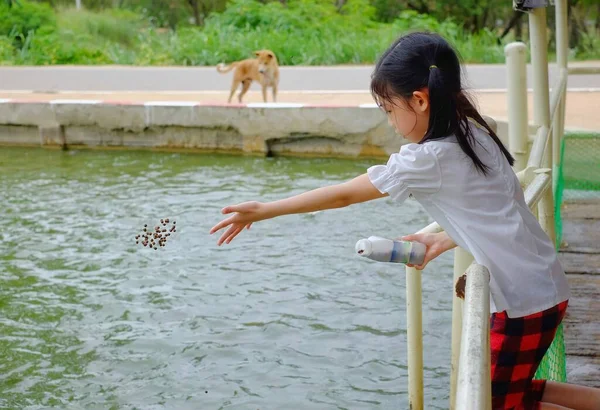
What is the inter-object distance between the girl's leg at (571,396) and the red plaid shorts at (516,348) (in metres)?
0.13

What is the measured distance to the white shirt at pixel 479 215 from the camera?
2047mm

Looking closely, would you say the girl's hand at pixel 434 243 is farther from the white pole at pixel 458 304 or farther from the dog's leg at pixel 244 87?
the dog's leg at pixel 244 87

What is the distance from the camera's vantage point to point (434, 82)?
2098 mm

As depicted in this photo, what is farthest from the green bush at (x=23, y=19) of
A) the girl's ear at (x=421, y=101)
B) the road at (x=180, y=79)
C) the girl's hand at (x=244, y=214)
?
the girl's ear at (x=421, y=101)

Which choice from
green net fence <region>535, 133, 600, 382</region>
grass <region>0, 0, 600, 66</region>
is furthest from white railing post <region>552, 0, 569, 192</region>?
grass <region>0, 0, 600, 66</region>

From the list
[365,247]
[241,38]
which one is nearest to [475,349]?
[365,247]

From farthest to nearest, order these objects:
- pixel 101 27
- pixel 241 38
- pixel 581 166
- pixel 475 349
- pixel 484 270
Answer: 1. pixel 101 27
2. pixel 241 38
3. pixel 581 166
4. pixel 484 270
5. pixel 475 349

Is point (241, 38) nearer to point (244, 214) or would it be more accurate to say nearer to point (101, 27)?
point (101, 27)

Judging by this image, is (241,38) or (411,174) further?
(241,38)

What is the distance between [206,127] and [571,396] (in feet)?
30.0

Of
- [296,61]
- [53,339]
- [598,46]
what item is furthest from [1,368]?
[598,46]

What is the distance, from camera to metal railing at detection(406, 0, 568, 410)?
4.12 ft

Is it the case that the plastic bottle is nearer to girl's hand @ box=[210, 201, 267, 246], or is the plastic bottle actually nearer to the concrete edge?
girl's hand @ box=[210, 201, 267, 246]

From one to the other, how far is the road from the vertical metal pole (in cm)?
1167
